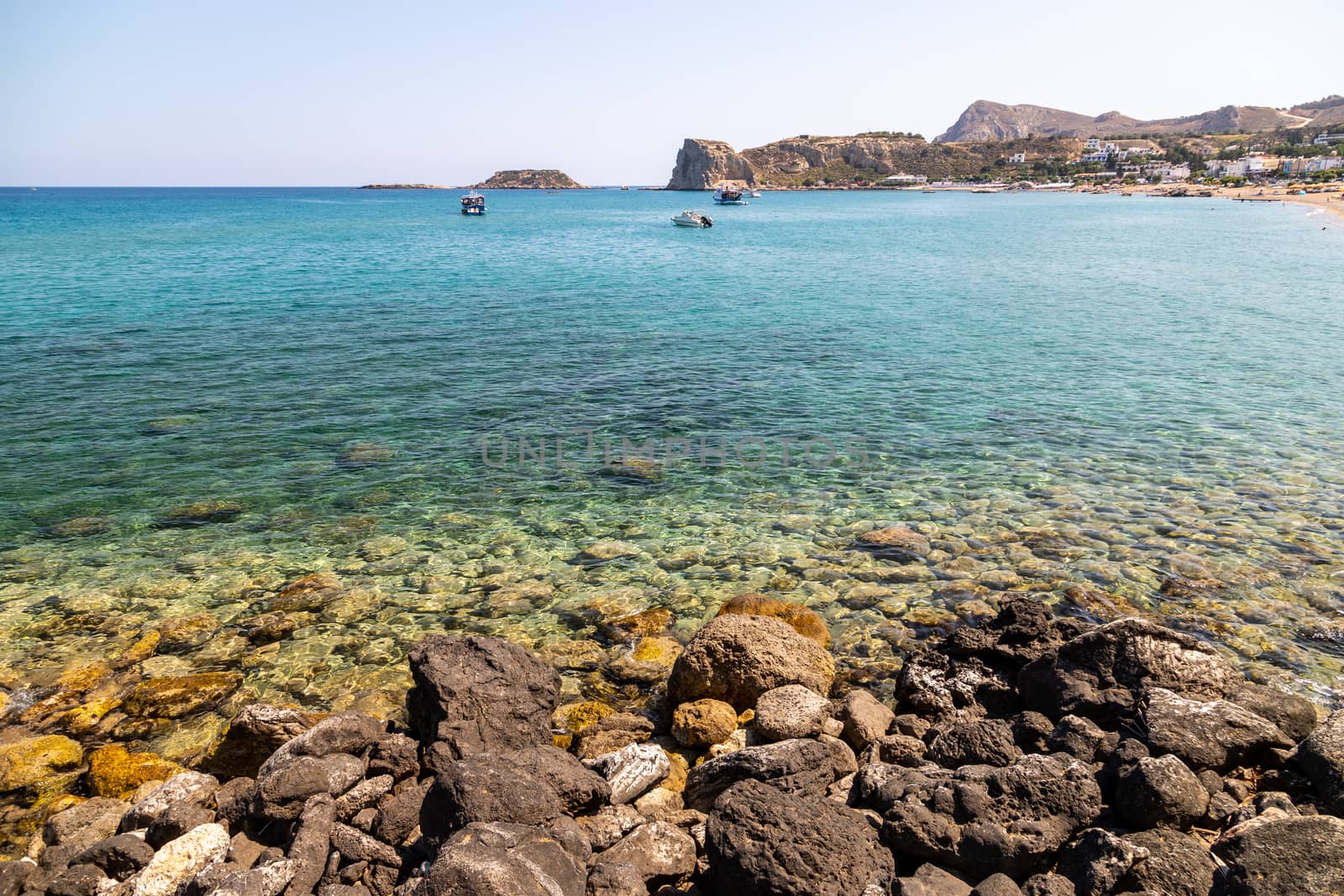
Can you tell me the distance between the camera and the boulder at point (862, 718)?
28.1 ft

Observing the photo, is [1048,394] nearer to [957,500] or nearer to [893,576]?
[957,500]

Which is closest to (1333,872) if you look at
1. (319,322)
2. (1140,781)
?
(1140,781)

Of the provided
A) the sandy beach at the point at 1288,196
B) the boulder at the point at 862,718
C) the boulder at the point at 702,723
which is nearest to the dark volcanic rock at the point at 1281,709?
the boulder at the point at 862,718

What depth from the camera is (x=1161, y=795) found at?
21.2 feet

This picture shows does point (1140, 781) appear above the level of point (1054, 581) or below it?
above

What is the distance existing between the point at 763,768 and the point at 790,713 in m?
1.25

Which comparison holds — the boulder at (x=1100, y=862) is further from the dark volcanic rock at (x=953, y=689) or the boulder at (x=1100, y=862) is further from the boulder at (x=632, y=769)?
the boulder at (x=632, y=769)

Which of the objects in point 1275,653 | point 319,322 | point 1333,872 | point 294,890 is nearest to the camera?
point 1333,872

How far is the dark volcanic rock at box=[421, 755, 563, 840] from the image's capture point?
6.47 meters

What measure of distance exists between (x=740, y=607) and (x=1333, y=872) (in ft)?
22.4

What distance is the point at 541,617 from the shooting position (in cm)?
1180

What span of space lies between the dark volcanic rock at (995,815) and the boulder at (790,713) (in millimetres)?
1506

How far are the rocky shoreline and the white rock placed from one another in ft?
0.07

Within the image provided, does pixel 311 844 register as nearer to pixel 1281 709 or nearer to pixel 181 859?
pixel 181 859
